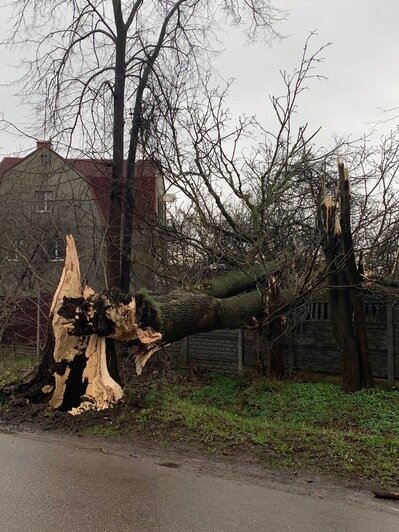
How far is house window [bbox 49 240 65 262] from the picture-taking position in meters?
16.7

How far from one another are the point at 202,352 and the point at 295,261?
346 cm

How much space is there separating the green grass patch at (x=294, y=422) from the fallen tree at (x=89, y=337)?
670mm

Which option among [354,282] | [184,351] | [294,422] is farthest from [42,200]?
[294,422]

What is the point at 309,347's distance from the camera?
37.8 ft

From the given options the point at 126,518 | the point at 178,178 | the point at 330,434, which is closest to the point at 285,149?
the point at 178,178

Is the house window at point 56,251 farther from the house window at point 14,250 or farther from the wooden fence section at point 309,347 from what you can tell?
the wooden fence section at point 309,347

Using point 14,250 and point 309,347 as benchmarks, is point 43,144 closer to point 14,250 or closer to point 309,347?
point 14,250

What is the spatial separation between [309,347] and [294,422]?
3.15 meters

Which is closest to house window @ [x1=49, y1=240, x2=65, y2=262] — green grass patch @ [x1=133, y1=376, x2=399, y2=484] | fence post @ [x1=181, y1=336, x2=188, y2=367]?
fence post @ [x1=181, y1=336, x2=188, y2=367]

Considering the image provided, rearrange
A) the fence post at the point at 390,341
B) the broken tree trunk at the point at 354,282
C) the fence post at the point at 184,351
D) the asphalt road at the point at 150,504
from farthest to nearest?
the fence post at the point at 184,351 < the fence post at the point at 390,341 < the broken tree trunk at the point at 354,282 < the asphalt road at the point at 150,504

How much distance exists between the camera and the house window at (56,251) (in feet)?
54.7

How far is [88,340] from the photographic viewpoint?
7.82 metres

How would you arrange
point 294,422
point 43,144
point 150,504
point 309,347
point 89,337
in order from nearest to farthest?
point 150,504 < point 89,337 < point 294,422 < point 309,347 < point 43,144

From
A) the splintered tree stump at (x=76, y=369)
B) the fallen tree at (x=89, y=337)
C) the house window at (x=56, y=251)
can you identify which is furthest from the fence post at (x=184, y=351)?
the splintered tree stump at (x=76, y=369)
